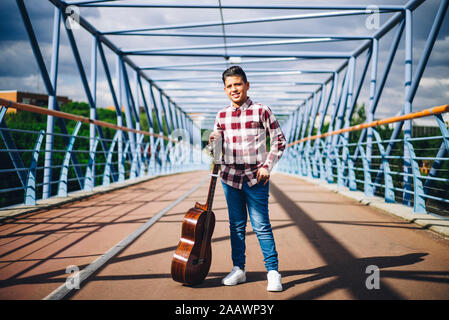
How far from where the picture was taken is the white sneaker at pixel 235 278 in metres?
2.50

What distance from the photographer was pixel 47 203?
555 cm

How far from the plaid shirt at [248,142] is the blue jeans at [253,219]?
0.08m

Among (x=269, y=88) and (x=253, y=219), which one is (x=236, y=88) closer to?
(x=253, y=219)

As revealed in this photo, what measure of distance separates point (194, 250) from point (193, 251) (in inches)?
0.4

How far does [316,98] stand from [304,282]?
21.6 m

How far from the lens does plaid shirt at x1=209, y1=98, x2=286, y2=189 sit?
2.55m

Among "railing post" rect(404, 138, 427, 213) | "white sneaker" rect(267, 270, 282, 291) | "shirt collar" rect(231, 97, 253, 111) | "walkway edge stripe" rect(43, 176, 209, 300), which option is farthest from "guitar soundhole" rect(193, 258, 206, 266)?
"railing post" rect(404, 138, 427, 213)

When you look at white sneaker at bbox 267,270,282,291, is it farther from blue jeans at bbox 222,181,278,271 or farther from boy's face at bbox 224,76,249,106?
boy's face at bbox 224,76,249,106

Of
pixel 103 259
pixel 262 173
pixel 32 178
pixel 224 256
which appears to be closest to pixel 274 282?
pixel 262 173

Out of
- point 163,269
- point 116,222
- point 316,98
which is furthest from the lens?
point 316,98

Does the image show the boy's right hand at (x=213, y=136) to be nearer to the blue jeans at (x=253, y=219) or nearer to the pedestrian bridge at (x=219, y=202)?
the pedestrian bridge at (x=219, y=202)

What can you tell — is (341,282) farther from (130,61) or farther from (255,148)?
(130,61)

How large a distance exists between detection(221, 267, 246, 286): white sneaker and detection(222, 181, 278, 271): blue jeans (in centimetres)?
5

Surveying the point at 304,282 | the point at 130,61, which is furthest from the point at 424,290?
the point at 130,61
